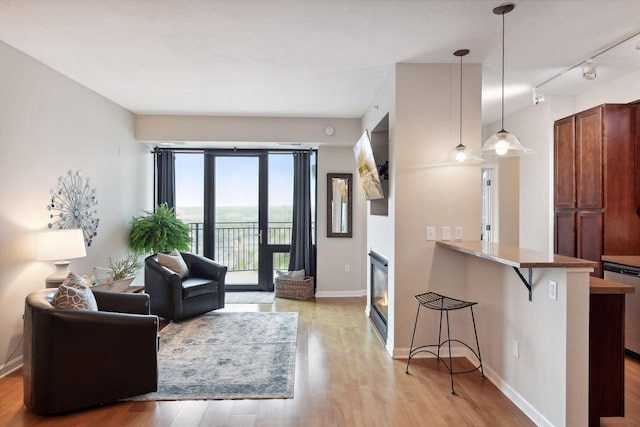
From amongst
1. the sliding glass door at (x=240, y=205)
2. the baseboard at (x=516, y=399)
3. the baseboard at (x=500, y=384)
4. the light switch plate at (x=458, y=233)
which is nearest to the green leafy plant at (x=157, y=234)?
the sliding glass door at (x=240, y=205)

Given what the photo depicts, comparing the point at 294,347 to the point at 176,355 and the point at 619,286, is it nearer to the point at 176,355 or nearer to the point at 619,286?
the point at 176,355

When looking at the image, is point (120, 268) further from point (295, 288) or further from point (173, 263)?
point (295, 288)

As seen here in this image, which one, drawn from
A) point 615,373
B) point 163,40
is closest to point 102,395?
point 163,40

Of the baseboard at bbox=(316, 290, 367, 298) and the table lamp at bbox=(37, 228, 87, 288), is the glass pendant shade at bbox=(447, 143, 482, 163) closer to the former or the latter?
the baseboard at bbox=(316, 290, 367, 298)

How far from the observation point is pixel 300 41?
9.66 feet

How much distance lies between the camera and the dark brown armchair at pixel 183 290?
4.34 metres

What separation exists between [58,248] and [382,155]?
3.28 m

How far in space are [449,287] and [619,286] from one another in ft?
4.50

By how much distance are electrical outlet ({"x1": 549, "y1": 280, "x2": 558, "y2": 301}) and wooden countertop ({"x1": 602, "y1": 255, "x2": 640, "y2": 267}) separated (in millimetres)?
1589

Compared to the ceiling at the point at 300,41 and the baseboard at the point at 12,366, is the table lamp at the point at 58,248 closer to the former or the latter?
the baseboard at the point at 12,366

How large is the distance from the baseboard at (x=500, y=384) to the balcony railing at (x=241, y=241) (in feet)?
10.00

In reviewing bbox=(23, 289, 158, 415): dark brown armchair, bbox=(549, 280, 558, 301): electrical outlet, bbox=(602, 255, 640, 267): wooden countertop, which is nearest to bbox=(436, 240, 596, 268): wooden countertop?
bbox=(549, 280, 558, 301): electrical outlet

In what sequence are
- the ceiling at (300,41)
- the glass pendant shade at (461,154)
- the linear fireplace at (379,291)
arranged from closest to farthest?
the ceiling at (300,41) < the glass pendant shade at (461,154) < the linear fireplace at (379,291)

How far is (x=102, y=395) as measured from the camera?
2.50 meters
